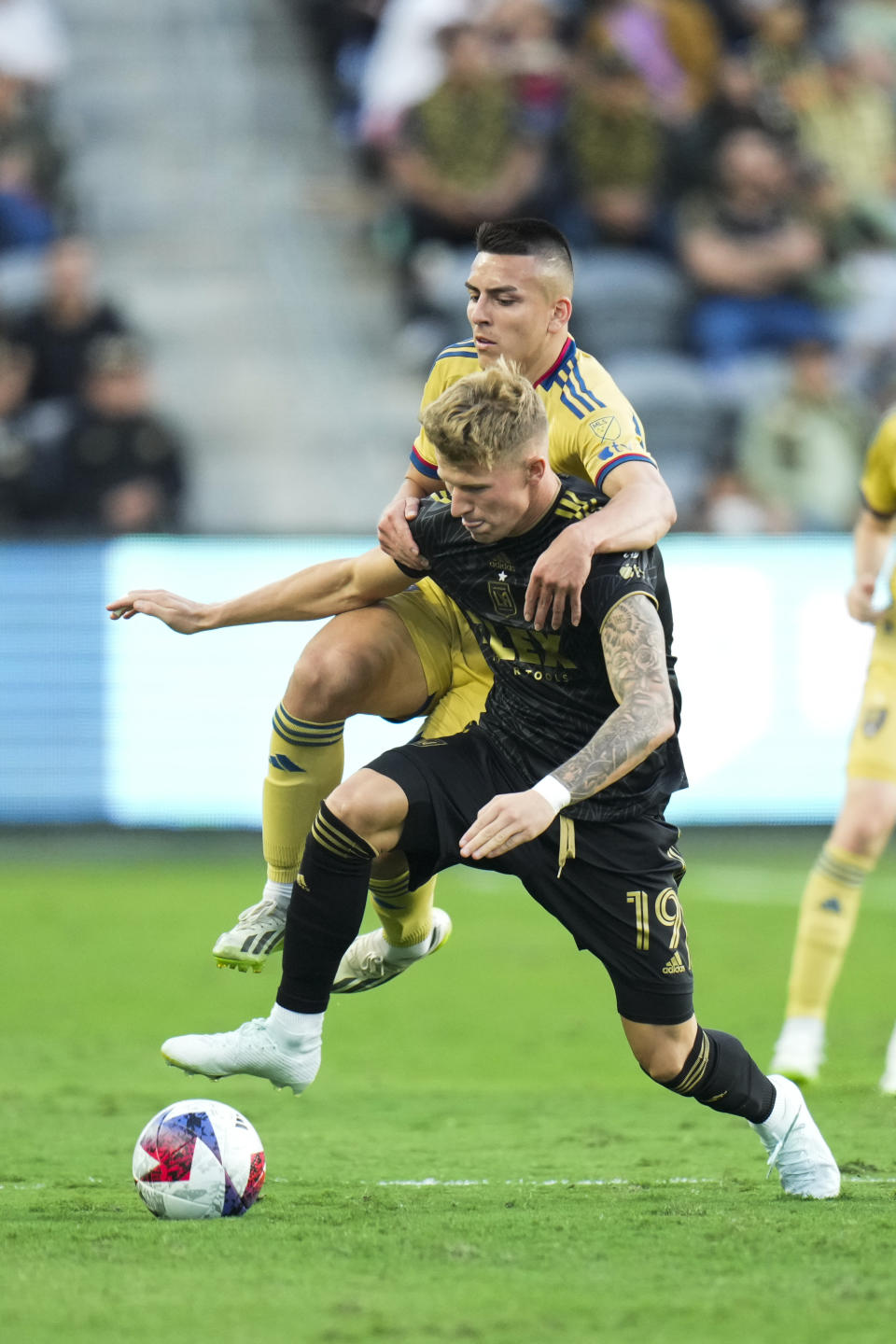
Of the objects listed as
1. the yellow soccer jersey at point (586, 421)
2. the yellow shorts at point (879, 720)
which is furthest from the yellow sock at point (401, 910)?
the yellow shorts at point (879, 720)

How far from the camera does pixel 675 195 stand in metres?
15.1

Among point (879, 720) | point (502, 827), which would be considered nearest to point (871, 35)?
point (879, 720)

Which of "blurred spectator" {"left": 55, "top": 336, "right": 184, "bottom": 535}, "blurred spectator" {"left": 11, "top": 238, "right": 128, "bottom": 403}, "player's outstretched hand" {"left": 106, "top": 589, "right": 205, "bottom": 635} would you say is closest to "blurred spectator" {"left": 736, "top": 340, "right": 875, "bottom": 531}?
"blurred spectator" {"left": 55, "top": 336, "right": 184, "bottom": 535}

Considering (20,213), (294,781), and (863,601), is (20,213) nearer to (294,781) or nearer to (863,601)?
(863,601)

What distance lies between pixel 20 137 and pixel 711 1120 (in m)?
11.1

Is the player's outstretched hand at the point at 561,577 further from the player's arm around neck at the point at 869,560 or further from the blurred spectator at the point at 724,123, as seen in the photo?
the blurred spectator at the point at 724,123

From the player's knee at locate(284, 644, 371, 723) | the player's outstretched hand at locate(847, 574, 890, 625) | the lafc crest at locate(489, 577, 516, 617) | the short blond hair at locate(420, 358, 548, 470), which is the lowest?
the player's outstretched hand at locate(847, 574, 890, 625)

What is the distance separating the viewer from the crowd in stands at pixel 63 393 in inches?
505

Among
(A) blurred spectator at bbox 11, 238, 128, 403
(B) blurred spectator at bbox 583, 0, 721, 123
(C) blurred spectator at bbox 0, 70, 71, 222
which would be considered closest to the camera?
(A) blurred spectator at bbox 11, 238, 128, 403

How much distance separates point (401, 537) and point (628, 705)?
85 cm

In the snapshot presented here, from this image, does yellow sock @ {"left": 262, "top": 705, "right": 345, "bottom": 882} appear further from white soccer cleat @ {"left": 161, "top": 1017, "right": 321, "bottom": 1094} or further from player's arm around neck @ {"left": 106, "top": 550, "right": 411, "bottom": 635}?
white soccer cleat @ {"left": 161, "top": 1017, "right": 321, "bottom": 1094}

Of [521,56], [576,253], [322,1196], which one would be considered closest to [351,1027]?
[322,1196]

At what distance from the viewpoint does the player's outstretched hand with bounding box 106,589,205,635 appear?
464 centimetres

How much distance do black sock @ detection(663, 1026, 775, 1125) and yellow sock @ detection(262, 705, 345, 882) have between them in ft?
3.82
